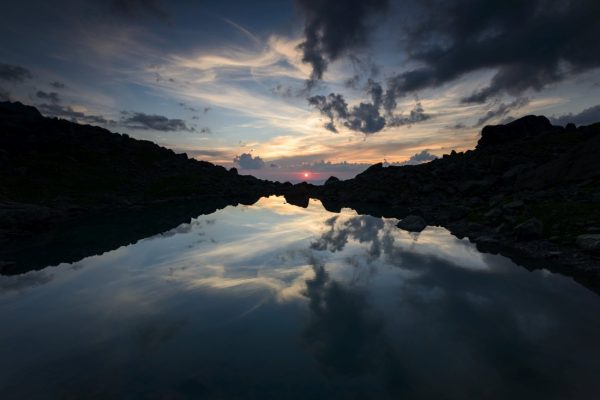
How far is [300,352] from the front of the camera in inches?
550

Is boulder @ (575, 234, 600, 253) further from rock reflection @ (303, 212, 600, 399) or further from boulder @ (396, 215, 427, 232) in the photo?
boulder @ (396, 215, 427, 232)

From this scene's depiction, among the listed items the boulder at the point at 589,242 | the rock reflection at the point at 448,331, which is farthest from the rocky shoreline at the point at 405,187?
the rock reflection at the point at 448,331

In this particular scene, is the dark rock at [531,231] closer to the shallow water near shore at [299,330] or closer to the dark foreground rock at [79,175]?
the shallow water near shore at [299,330]

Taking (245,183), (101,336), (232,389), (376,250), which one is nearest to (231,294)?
(101,336)

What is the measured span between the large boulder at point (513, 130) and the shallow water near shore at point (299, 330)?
10393 cm

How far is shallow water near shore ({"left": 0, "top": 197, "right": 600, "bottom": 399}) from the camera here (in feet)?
38.9

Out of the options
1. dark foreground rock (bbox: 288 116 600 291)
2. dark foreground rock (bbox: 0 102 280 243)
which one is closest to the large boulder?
dark foreground rock (bbox: 288 116 600 291)

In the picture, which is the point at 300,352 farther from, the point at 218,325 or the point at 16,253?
the point at 16,253

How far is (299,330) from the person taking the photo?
15945mm

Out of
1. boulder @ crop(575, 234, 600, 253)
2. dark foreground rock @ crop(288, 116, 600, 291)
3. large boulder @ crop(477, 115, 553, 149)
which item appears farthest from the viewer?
large boulder @ crop(477, 115, 553, 149)

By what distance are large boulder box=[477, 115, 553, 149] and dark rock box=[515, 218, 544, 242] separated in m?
94.6

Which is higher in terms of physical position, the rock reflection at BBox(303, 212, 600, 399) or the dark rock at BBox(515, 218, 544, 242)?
the dark rock at BBox(515, 218, 544, 242)

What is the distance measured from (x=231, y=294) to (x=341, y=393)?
11622mm

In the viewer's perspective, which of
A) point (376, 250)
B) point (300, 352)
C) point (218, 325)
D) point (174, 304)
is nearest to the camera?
point (300, 352)
